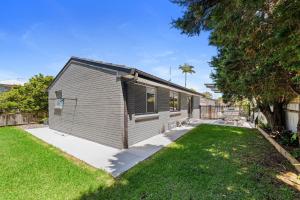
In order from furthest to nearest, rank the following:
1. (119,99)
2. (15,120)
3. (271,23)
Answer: (15,120)
(119,99)
(271,23)

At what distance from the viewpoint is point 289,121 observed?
384 inches

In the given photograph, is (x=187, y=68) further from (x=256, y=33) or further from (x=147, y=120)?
(x=256, y=33)

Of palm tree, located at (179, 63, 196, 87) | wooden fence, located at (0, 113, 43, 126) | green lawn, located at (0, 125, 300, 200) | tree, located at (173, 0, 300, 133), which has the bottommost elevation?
green lawn, located at (0, 125, 300, 200)

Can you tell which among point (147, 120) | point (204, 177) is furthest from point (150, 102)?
point (204, 177)

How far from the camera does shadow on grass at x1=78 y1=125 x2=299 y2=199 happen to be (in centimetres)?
380

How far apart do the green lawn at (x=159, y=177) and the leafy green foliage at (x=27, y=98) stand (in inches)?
406

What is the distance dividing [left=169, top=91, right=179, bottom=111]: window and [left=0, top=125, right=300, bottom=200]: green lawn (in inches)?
281

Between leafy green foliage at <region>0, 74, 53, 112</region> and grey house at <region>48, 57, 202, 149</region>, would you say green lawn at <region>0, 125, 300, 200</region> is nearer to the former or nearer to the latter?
grey house at <region>48, 57, 202, 149</region>

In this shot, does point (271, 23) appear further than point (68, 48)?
No

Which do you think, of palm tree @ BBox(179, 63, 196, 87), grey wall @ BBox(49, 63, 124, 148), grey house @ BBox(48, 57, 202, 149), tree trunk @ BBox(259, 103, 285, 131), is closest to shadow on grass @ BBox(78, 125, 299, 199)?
grey house @ BBox(48, 57, 202, 149)

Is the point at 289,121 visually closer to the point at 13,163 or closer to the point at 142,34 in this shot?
the point at 142,34

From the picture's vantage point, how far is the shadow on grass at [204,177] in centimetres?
380

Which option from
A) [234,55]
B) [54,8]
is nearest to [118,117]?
[234,55]

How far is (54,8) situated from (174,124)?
10.5 m
